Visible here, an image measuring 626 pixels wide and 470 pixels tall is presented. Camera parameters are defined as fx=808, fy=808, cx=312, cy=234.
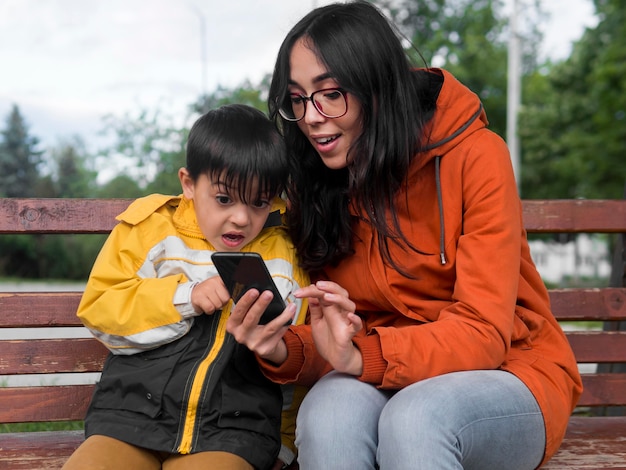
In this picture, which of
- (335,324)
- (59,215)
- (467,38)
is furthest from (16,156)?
(335,324)

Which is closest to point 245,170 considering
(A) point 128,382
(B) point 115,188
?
(A) point 128,382

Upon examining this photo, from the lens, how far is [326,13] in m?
2.35

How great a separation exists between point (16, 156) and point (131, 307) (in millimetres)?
16002

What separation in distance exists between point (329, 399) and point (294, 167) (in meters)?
0.78

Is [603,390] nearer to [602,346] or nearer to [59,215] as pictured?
[602,346]

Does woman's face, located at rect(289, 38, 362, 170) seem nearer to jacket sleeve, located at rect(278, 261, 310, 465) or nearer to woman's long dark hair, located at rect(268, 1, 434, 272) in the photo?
woman's long dark hair, located at rect(268, 1, 434, 272)

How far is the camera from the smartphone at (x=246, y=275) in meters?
1.99

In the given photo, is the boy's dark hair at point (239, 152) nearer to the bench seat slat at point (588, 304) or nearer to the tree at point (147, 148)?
the bench seat slat at point (588, 304)

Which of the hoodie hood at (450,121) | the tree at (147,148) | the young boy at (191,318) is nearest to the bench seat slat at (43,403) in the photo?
the young boy at (191,318)

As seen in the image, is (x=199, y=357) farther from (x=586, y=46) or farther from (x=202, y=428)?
(x=586, y=46)

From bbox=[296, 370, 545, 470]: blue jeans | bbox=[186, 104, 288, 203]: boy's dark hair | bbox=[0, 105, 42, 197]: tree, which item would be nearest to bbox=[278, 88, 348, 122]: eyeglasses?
bbox=[186, 104, 288, 203]: boy's dark hair

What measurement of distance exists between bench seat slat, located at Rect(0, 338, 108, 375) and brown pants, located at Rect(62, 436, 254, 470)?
0.63m

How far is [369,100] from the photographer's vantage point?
2309 mm

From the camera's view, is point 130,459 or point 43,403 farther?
point 43,403
